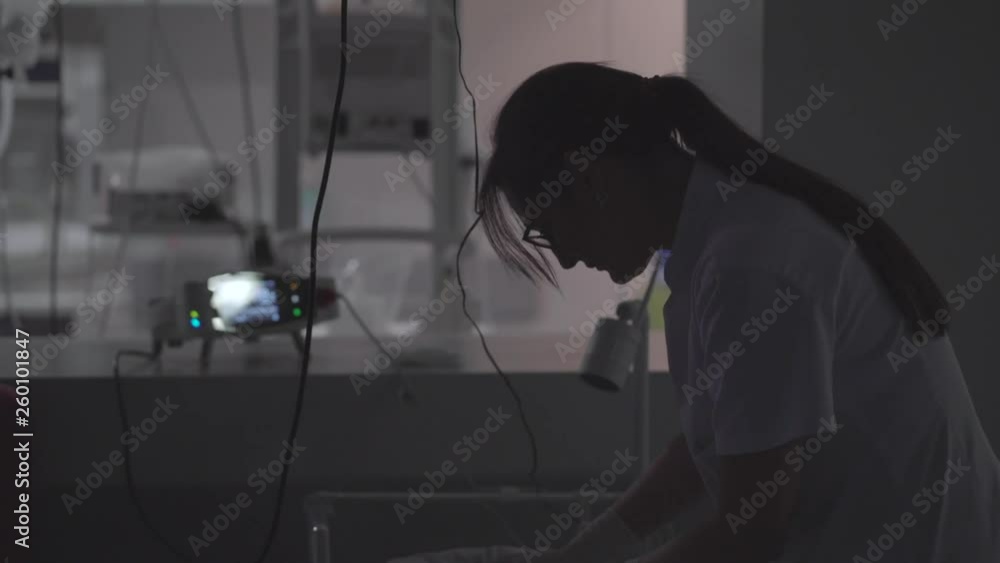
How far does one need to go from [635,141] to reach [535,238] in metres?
0.13

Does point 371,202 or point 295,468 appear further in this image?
point 371,202

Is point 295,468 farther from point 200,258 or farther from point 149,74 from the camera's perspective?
point 149,74

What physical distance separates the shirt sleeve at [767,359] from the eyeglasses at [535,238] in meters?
0.18

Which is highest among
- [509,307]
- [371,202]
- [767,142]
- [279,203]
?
[767,142]

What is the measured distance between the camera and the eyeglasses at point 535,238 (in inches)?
35.5

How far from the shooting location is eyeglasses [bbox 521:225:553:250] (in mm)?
901

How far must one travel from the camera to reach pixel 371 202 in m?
4.66

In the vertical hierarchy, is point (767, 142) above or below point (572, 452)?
above

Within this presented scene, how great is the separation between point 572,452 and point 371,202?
340 centimetres

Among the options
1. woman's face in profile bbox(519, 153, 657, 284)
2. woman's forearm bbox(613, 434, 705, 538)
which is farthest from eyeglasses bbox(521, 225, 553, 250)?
woman's forearm bbox(613, 434, 705, 538)

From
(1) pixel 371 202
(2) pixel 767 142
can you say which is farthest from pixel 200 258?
(2) pixel 767 142

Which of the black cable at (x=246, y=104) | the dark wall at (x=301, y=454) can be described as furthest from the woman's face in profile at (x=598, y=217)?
the black cable at (x=246, y=104)

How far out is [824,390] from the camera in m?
0.75

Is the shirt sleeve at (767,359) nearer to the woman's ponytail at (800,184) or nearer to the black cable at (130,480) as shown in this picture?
the woman's ponytail at (800,184)
